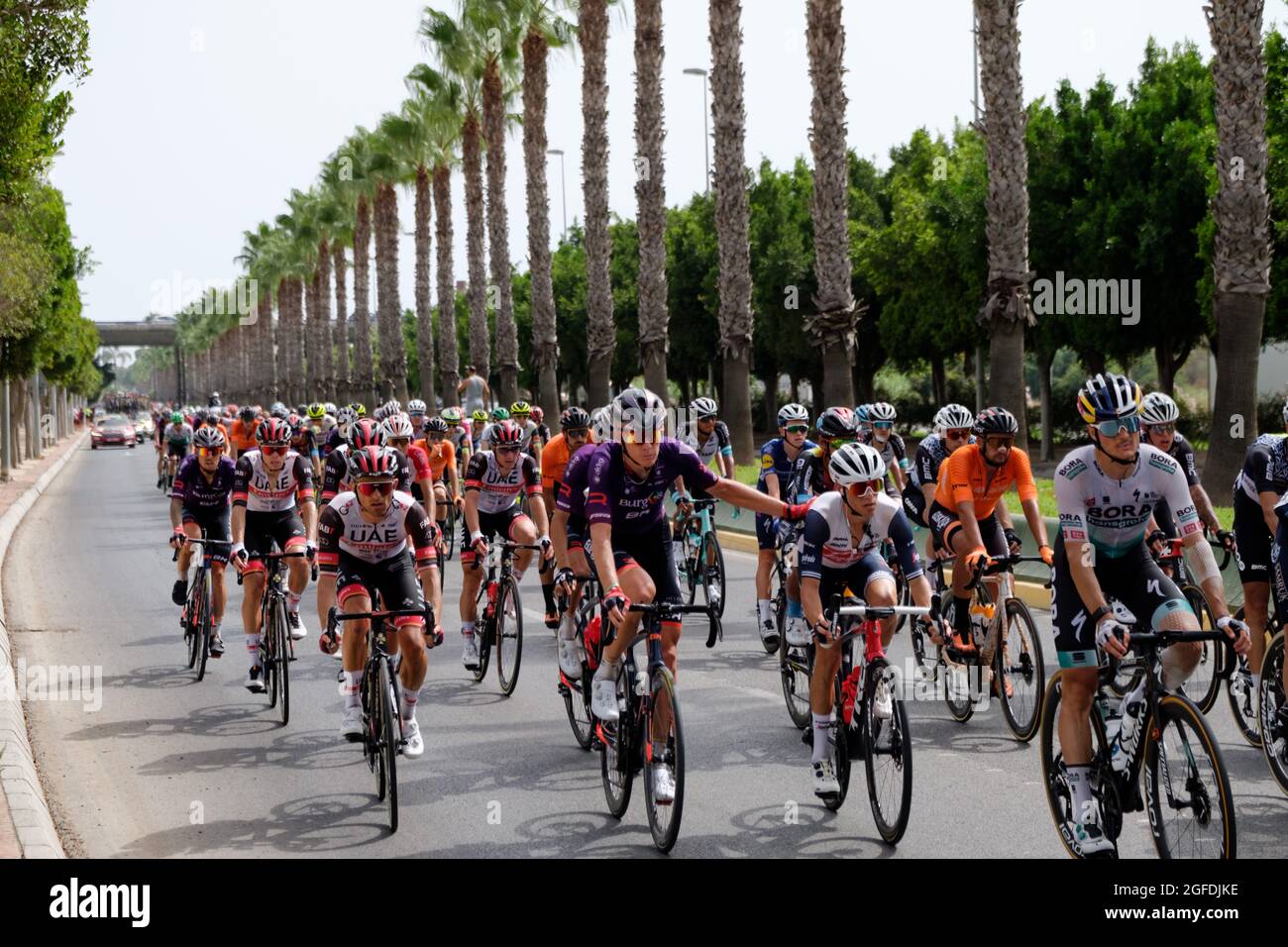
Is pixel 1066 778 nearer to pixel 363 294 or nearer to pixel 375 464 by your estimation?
pixel 375 464

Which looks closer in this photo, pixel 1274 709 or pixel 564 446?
pixel 1274 709

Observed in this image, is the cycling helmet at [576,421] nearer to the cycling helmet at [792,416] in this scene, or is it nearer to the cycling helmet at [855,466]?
the cycling helmet at [792,416]

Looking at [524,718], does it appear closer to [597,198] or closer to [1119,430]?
[1119,430]

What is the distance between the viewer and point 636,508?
8078 mm

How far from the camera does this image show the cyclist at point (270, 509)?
11102 mm

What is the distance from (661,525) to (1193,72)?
32.5 meters

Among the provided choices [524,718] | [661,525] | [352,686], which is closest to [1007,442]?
[661,525]

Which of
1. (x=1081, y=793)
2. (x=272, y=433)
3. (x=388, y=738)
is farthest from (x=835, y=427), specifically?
(x=272, y=433)

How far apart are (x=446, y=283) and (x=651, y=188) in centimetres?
2180

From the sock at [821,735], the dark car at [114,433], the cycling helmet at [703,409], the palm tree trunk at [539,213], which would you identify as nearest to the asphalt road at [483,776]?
the sock at [821,735]

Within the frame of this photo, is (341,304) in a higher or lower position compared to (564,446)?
higher

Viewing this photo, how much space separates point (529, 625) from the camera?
1471 centimetres

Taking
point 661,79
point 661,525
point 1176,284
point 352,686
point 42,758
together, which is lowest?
point 42,758

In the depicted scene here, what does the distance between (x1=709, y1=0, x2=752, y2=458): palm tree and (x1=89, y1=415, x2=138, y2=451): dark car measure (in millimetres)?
60049
